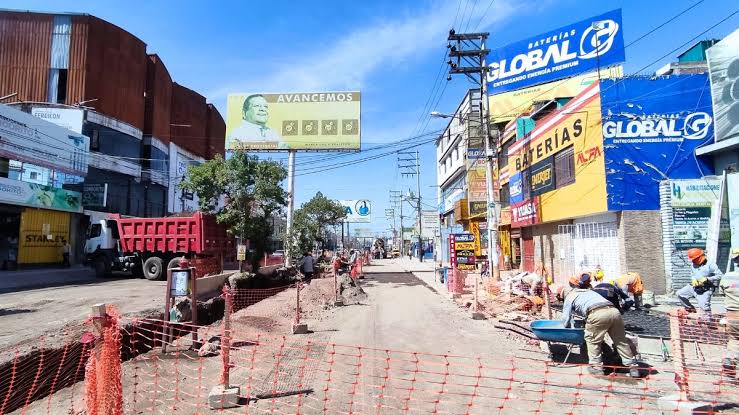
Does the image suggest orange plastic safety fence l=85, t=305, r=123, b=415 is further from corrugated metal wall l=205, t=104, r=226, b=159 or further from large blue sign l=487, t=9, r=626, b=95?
corrugated metal wall l=205, t=104, r=226, b=159

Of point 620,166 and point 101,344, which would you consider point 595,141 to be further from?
point 101,344

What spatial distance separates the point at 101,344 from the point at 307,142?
25.3 m

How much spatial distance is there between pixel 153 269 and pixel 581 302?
19201 mm

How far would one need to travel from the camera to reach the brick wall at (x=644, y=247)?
11758mm

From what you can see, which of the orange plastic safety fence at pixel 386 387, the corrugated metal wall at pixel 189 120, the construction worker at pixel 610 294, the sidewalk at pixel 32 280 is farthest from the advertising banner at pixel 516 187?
the corrugated metal wall at pixel 189 120

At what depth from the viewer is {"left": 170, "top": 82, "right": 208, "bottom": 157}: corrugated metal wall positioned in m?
48.4

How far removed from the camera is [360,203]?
5203 centimetres

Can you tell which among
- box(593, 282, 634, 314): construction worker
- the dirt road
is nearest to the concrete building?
the dirt road

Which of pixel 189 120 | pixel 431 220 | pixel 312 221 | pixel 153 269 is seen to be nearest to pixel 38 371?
pixel 153 269

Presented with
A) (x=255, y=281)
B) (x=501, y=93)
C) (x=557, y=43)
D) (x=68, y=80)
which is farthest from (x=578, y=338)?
(x=68, y=80)

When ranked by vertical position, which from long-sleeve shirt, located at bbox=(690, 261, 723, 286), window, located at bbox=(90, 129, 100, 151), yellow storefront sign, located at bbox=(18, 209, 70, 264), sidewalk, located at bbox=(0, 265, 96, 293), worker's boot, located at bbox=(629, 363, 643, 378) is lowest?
worker's boot, located at bbox=(629, 363, 643, 378)

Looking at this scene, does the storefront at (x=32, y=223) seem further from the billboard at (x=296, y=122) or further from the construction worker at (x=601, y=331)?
the construction worker at (x=601, y=331)

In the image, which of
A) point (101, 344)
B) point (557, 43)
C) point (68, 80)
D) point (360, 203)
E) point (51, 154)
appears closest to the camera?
point (101, 344)

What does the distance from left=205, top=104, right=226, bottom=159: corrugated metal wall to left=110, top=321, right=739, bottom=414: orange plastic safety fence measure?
180 feet
